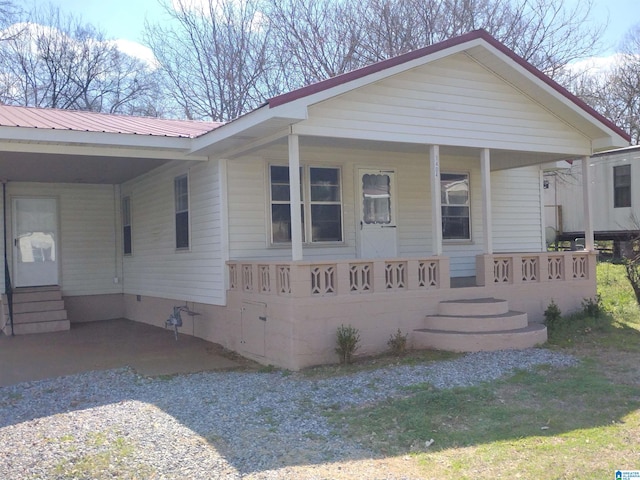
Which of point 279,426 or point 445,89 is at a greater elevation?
point 445,89

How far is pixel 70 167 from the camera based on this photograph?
457 inches

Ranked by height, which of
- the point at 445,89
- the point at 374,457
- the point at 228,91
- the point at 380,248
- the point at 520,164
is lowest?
the point at 374,457

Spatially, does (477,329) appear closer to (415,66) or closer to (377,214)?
(377,214)

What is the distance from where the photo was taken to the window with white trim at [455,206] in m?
12.7

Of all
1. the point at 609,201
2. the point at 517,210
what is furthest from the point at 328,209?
the point at 609,201

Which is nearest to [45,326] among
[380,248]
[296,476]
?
[380,248]

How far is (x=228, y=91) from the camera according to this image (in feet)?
94.4

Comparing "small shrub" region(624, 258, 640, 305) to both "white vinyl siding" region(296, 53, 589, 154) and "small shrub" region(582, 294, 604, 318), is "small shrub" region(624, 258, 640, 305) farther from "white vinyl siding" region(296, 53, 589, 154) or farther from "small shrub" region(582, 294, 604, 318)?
"white vinyl siding" region(296, 53, 589, 154)

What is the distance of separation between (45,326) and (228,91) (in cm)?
1834

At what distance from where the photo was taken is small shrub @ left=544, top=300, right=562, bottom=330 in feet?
34.9

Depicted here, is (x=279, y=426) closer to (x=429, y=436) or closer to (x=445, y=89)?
(x=429, y=436)

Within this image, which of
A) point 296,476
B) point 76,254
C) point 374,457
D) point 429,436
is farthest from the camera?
point 76,254

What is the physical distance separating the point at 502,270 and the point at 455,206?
2.33 m

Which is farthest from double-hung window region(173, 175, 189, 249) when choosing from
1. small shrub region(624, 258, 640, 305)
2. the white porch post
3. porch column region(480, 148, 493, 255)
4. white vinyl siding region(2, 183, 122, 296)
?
small shrub region(624, 258, 640, 305)
